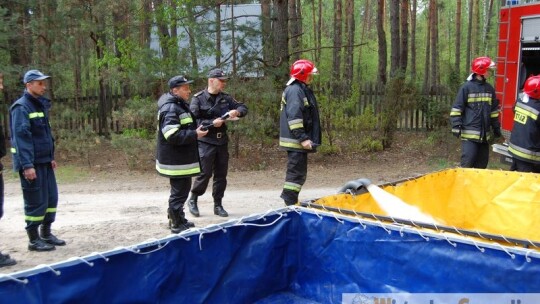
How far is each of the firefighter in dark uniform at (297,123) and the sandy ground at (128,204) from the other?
1067 mm

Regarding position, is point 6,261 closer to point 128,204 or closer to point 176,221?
point 176,221

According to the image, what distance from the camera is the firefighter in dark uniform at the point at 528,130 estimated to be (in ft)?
21.1

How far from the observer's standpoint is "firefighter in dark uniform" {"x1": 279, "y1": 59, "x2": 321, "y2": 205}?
6.20 m

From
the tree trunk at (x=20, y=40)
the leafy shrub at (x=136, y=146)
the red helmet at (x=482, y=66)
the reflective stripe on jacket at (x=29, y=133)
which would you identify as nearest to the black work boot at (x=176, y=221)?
the reflective stripe on jacket at (x=29, y=133)

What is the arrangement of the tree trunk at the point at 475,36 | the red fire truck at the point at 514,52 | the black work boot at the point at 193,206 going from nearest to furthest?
the black work boot at the point at 193,206, the red fire truck at the point at 514,52, the tree trunk at the point at 475,36

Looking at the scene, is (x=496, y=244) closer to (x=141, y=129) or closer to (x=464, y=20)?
(x=141, y=129)

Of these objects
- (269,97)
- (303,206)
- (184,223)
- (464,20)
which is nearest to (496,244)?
(303,206)

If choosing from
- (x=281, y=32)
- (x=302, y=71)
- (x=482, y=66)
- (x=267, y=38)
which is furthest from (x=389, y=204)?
(x=281, y=32)

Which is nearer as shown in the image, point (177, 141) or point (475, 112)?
point (177, 141)

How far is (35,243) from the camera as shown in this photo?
5531 mm

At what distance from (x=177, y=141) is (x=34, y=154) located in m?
1.39

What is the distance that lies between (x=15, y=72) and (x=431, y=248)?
1150 cm

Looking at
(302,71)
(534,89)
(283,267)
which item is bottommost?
(283,267)

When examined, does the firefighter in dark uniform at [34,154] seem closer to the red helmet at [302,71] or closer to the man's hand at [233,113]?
the man's hand at [233,113]
